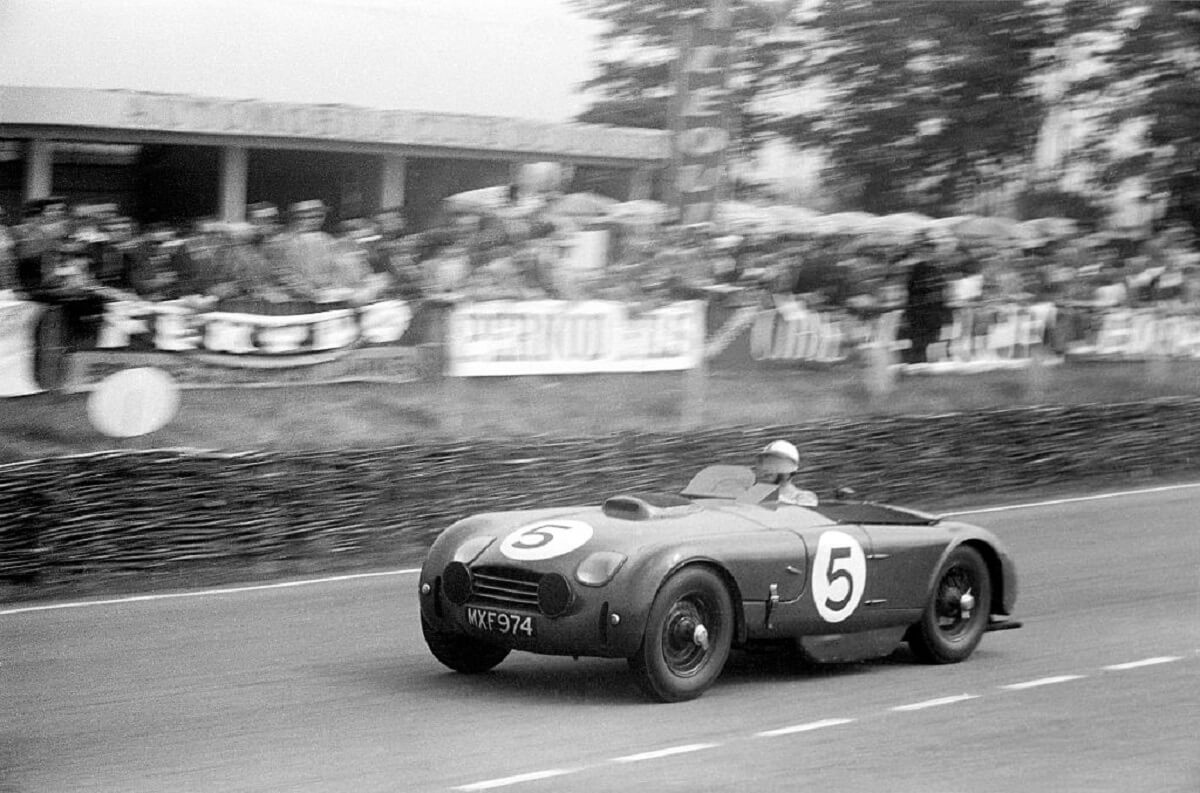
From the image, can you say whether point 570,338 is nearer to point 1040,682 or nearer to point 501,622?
point 1040,682

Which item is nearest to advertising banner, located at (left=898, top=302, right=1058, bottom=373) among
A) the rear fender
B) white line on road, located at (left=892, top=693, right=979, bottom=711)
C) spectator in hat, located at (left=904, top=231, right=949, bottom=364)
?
spectator in hat, located at (left=904, top=231, right=949, bottom=364)

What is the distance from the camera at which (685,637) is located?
6.11 meters

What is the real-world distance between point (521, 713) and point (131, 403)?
5.08 metres

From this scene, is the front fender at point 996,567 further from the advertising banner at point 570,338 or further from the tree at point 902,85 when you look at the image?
the tree at point 902,85

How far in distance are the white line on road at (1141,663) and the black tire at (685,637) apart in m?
2.10

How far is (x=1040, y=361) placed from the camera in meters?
16.2

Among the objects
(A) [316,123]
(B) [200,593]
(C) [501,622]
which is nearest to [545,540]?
(C) [501,622]

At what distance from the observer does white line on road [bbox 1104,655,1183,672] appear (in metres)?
7.32

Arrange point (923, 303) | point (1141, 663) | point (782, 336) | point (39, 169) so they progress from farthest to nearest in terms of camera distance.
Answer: point (923, 303) → point (782, 336) → point (39, 169) → point (1141, 663)

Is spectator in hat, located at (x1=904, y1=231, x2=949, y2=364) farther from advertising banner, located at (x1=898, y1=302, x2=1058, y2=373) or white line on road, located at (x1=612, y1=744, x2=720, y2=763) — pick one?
white line on road, located at (x1=612, y1=744, x2=720, y2=763)

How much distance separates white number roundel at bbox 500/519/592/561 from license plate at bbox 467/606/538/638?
22 centimetres

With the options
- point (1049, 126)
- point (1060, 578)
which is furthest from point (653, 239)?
point (1049, 126)

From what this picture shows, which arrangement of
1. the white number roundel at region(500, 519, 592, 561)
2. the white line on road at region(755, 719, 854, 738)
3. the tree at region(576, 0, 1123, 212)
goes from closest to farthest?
the white line on road at region(755, 719, 854, 738) < the white number roundel at region(500, 519, 592, 561) < the tree at region(576, 0, 1123, 212)

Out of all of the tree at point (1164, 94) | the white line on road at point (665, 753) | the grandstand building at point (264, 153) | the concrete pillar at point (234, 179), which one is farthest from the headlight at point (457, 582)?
the tree at point (1164, 94)
